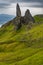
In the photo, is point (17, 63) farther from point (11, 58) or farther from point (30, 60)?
point (11, 58)

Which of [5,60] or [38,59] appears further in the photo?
[5,60]

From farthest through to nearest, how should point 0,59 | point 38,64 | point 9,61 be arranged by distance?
point 0,59 < point 9,61 < point 38,64

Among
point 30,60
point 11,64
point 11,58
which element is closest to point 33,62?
point 30,60

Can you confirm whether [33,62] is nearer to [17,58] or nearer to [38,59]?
[38,59]

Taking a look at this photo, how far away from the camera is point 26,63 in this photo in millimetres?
153750

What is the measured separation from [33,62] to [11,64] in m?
13.5

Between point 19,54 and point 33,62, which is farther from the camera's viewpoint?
point 19,54

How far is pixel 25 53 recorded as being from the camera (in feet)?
612

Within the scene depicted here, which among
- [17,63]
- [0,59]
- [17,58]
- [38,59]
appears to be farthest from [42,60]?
[0,59]

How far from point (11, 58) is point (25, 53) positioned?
13.1m

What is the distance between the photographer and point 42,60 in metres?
155

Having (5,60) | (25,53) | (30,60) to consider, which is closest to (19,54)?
(25,53)

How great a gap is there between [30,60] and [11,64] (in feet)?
39.3

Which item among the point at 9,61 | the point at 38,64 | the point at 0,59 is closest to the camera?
the point at 38,64
